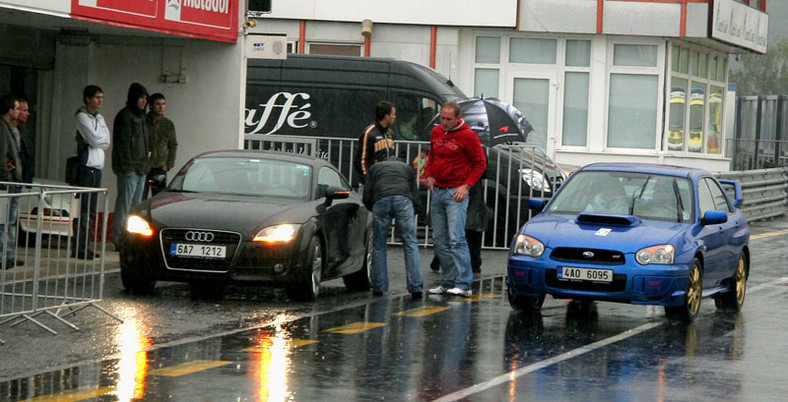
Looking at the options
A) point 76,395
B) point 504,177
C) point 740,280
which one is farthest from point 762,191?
point 76,395

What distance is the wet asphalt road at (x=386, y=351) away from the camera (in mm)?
8742

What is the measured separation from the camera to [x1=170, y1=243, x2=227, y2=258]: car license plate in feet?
42.0

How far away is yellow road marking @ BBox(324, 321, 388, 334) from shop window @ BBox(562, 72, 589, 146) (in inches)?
949

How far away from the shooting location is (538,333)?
1179 cm

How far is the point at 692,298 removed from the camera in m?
12.7

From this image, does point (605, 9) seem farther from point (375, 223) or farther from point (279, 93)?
point (375, 223)

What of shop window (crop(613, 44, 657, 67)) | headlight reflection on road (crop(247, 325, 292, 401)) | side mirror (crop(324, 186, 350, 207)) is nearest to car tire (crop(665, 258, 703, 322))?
side mirror (crop(324, 186, 350, 207))

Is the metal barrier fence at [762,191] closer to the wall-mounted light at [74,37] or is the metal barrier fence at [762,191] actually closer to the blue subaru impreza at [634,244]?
the wall-mounted light at [74,37]

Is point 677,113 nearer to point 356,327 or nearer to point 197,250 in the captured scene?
point 197,250

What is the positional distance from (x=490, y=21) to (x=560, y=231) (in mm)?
22689

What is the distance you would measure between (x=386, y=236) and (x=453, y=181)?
2.77 ft

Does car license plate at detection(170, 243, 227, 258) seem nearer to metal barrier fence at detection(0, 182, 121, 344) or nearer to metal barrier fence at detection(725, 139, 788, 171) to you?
metal barrier fence at detection(0, 182, 121, 344)

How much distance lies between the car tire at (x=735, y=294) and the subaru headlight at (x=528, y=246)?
7.78ft

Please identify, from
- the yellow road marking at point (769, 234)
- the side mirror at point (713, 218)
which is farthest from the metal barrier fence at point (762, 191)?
the side mirror at point (713, 218)
